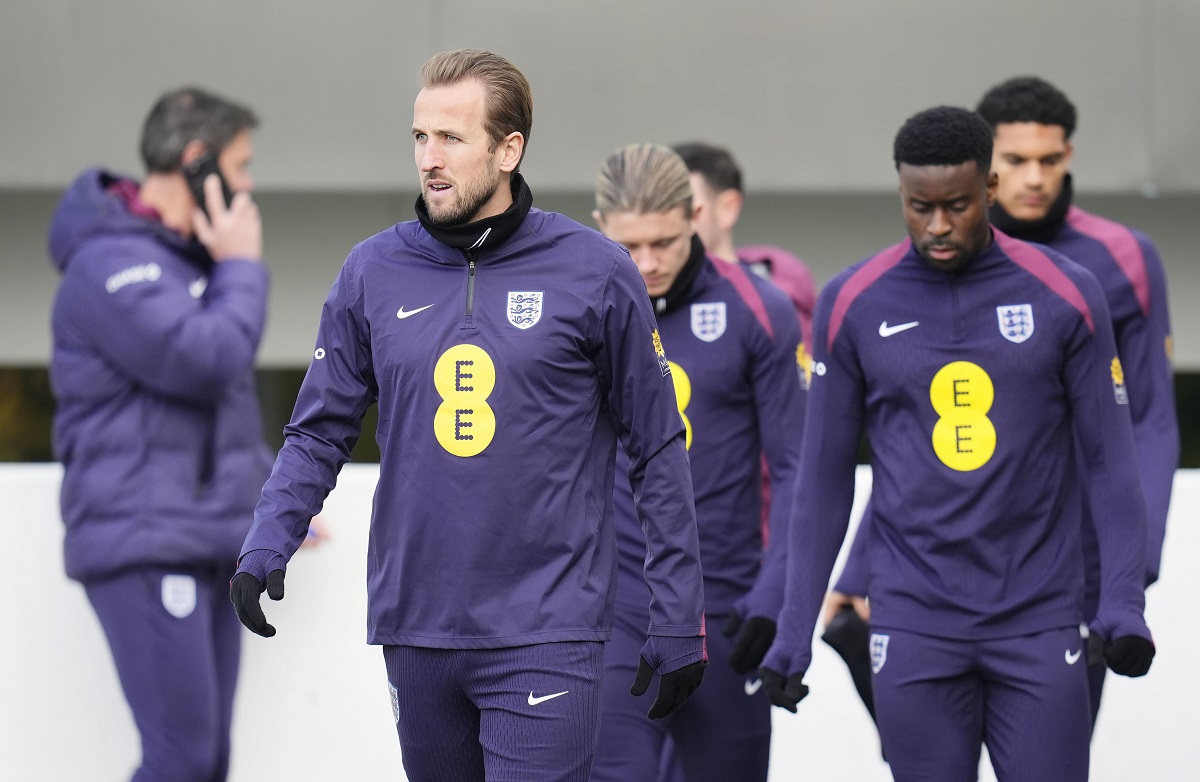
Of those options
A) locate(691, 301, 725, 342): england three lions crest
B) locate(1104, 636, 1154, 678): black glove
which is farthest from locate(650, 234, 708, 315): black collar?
locate(1104, 636, 1154, 678): black glove

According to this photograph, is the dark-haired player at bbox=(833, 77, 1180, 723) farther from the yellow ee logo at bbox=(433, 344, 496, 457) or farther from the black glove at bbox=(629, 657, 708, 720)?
the yellow ee logo at bbox=(433, 344, 496, 457)

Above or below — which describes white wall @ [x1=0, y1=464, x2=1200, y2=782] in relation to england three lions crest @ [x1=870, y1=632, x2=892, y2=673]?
below

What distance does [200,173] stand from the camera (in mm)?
5445

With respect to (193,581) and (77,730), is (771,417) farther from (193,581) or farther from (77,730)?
(77,730)

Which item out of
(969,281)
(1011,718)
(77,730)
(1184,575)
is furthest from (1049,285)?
(77,730)

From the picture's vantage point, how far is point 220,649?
5.39 metres

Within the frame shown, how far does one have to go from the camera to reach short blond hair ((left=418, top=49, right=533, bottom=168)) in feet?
11.2

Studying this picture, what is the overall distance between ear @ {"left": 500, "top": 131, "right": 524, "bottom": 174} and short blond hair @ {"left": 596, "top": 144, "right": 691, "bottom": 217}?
124 cm

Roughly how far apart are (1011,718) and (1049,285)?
1026 mm

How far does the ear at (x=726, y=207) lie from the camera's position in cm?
635

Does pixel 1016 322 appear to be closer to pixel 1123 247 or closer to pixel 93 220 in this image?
pixel 1123 247

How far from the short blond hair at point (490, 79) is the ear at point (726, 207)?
2.88m

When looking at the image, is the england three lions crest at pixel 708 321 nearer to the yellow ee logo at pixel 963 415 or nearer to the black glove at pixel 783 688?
the yellow ee logo at pixel 963 415

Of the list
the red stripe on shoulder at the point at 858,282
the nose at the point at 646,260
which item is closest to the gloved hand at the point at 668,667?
the red stripe on shoulder at the point at 858,282
